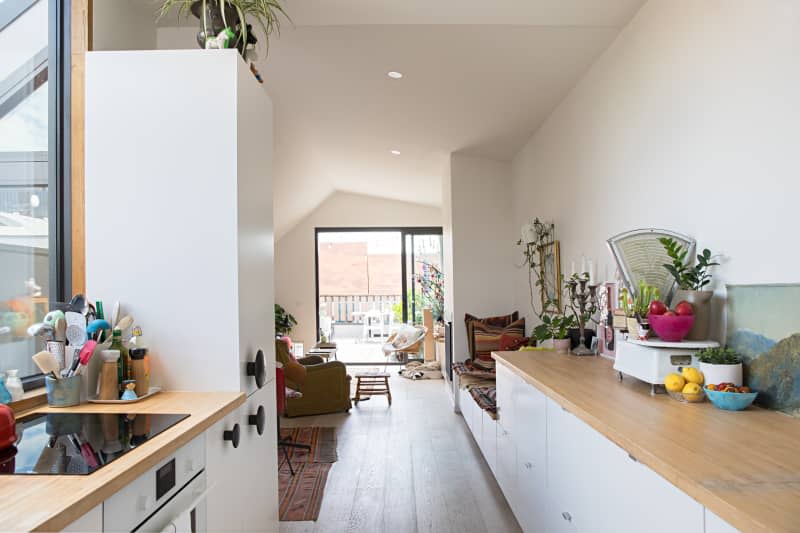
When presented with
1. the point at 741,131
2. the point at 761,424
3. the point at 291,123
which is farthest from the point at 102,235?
the point at 291,123

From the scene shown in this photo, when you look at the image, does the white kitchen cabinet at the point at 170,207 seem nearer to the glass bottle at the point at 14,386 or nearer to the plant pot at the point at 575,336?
the glass bottle at the point at 14,386

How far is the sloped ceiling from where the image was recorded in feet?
8.71

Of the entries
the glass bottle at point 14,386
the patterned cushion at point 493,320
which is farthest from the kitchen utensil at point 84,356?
the patterned cushion at point 493,320

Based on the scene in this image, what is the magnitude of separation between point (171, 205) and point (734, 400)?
1.90m

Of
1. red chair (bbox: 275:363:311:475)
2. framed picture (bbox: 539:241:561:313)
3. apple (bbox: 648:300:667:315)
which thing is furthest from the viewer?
framed picture (bbox: 539:241:561:313)

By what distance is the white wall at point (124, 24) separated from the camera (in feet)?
6.62

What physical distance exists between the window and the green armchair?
3.59 metres

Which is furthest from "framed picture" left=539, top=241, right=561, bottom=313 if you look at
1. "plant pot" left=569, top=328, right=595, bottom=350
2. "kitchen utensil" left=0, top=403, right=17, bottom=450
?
"kitchen utensil" left=0, top=403, right=17, bottom=450

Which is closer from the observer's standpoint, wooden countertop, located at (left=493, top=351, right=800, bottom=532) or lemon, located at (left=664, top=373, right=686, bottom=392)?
wooden countertop, located at (left=493, top=351, right=800, bottom=532)

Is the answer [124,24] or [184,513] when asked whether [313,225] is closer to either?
[124,24]

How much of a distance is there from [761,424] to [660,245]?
93cm

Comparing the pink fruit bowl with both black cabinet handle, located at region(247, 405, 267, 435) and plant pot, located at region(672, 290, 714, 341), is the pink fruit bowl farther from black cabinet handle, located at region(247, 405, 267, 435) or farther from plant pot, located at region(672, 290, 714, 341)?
black cabinet handle, located at region(247, 405, 267, 435)

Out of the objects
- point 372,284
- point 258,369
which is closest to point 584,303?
point 258,369

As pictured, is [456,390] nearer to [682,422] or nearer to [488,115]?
[488,115]
